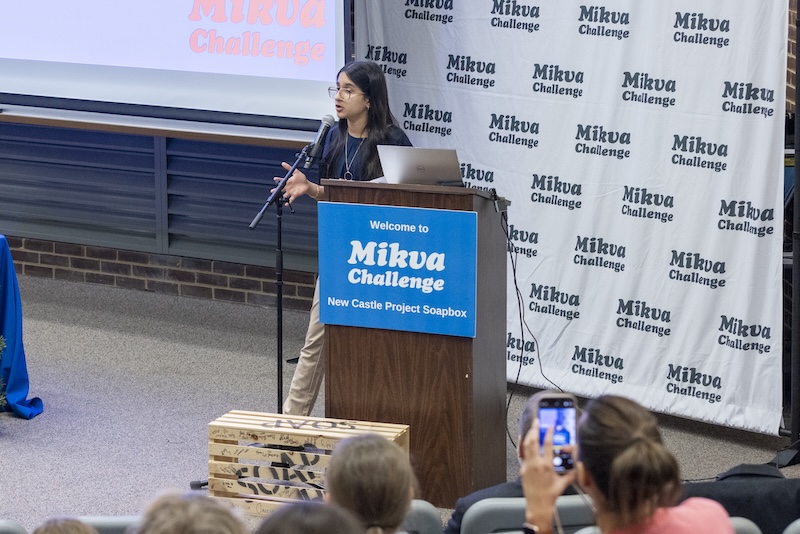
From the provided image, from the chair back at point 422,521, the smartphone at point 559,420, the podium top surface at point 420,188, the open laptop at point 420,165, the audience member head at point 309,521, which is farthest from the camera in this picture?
the open laptop at point 420,165

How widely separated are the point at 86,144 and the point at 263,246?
143cm

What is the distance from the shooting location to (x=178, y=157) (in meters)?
7.07

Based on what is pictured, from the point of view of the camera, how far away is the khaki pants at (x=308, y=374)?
4559 mm

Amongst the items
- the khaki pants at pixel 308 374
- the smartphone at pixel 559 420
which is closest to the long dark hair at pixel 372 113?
the khaki pants at pixel 308 374

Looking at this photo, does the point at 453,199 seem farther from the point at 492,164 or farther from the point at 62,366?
the point at 62,366

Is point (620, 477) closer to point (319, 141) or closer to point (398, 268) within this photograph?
point (398, 268)

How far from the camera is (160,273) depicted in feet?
24.0

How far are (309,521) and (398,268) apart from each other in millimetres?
2553

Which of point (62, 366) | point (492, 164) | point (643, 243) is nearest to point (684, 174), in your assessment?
point (643, 243)

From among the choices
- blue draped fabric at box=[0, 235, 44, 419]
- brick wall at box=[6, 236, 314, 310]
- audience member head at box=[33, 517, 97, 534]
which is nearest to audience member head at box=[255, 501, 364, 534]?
audience member head at box=[33, 517, 97, 534]

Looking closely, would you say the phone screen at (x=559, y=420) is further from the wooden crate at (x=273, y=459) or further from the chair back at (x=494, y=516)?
the wooden crate at (x=273, y=459)

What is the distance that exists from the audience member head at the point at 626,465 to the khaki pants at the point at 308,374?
2660 millimetres

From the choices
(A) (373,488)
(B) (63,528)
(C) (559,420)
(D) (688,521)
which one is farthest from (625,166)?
(B) (63,528)

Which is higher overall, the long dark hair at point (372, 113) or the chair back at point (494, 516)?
the long dark hair at point (372, 113)
